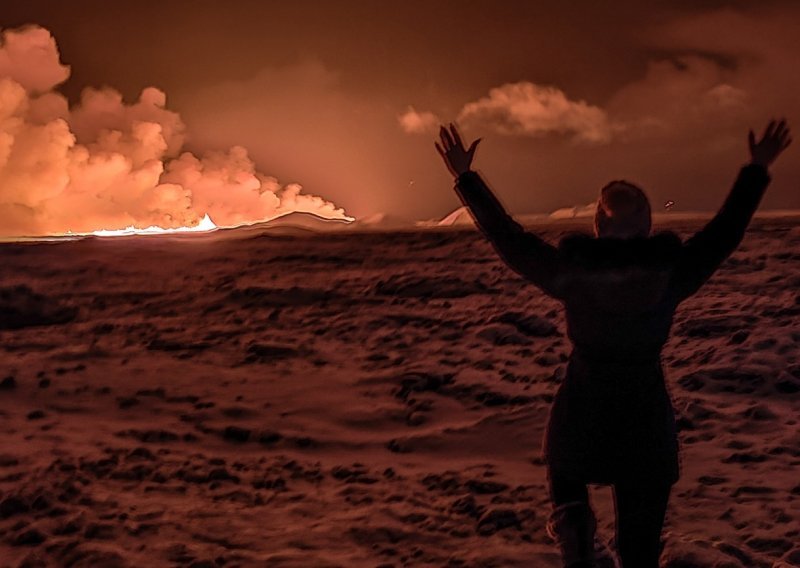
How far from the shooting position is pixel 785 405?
5.16 metres

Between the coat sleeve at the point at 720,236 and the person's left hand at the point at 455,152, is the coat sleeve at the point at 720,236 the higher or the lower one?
the lower one

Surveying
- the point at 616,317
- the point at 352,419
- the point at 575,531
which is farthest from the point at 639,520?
the point at 352,419

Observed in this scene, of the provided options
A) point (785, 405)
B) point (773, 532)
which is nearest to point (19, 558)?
point (773, 532)

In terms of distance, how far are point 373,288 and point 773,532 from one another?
659 cm

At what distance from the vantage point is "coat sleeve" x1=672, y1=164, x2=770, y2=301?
2.10 m

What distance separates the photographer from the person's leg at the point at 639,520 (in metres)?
2.23

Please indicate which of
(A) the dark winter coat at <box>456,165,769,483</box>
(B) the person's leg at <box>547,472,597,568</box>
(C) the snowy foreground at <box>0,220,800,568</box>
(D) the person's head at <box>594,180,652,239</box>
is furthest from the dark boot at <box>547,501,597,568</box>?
(C) the snowy foreground at <box>0,220,800,568</box>

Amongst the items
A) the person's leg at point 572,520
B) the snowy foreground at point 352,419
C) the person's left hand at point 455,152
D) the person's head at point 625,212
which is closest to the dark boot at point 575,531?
the person's leg at point 572,520

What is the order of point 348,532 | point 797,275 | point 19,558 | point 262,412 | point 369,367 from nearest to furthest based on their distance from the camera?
point 19,558 → point 348,532 → point 262,412 → point 369,367 → point 797,275

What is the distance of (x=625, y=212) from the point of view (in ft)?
6.75

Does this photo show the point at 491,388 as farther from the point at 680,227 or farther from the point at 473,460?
the point at 680,227

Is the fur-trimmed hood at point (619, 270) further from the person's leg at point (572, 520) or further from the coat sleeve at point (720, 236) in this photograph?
the person's leg at point (572, 520)

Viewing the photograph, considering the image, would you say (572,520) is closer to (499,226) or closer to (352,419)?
(499,226)

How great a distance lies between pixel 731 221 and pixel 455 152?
2.51ft
